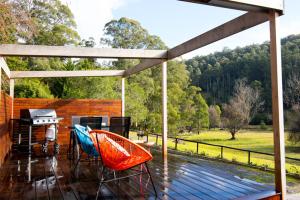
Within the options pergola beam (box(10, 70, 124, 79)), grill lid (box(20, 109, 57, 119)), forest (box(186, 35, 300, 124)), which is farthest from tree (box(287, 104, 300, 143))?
grill lid (box(20, 109, 57, 119))

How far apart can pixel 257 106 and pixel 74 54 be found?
22152 millimetres

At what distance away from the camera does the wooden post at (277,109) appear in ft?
Answer: 9.87

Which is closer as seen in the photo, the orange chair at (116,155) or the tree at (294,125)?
the orange chair at (116,155)

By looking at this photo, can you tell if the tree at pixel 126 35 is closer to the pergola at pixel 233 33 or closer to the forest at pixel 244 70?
the forest at pixel 244 70

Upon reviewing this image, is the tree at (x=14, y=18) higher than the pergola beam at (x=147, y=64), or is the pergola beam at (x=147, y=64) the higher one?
the tree at (x=14, y=18)

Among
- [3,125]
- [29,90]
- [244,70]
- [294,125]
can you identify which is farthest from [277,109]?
[244,70]

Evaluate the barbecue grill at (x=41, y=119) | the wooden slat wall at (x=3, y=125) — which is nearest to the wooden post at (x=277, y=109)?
the wooden slat wall at (x=3, y=125)

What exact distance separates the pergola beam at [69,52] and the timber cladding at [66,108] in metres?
3.59

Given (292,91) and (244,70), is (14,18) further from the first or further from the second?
(244,70)

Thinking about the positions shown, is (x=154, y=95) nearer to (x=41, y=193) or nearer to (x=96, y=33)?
(x=96, y=33)

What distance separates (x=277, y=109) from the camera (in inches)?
120

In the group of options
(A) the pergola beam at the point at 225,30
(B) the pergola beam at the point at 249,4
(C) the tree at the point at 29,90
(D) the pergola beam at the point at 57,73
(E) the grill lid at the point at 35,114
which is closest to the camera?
(B) the pergola beam at the point at 249,4

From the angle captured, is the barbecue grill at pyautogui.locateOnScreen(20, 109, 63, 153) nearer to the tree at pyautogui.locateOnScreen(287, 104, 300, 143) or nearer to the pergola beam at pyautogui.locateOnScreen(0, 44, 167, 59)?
the pergola beam at pyautogui.locateOnScreen(0, 44, 167, 59)

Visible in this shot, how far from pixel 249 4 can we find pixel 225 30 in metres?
1.16
